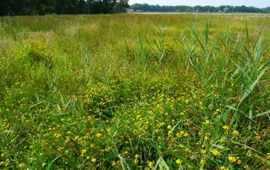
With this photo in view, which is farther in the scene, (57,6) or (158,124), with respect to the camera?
(57,6)

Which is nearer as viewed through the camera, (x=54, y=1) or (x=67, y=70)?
(x=67, y=70)

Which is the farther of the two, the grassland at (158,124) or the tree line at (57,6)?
the tree line at (57,6)

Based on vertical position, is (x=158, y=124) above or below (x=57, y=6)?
above

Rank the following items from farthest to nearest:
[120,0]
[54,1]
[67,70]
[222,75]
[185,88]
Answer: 1. [120,0]
2. [54,1]
3. [67,70]
4. [185,88]
5. [222,75]

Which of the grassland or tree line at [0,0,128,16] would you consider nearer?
the grassland

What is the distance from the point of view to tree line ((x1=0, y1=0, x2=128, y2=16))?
32878 millimetres

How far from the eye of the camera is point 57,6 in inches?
1766

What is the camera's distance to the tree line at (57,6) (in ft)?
108

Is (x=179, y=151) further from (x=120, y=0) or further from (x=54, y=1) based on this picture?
(x=120, y=0)

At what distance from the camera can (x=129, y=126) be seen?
116 inches

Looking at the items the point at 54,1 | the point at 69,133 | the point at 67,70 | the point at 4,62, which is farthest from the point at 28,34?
the point at 54,1

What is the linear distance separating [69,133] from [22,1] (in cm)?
3444

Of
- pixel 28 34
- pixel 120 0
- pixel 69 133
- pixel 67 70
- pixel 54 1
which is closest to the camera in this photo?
pixel 69 133

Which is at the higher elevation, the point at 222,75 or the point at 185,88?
the point at 222,75
